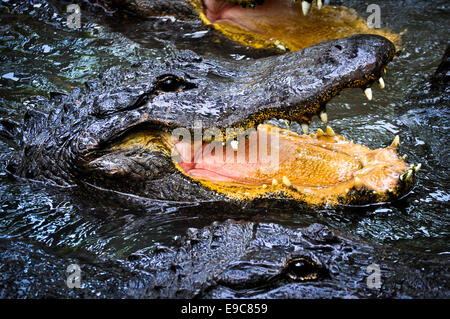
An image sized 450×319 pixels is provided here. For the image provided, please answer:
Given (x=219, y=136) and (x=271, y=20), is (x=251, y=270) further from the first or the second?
(x=271, y=20)

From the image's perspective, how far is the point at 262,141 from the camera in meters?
3.73

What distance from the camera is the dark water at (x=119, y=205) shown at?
115 inches

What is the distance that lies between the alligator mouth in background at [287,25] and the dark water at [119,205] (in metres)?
0.27

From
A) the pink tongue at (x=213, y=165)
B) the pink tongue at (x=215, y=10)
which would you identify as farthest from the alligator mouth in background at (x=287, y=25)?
the pink tongue at (x=213, y=165)

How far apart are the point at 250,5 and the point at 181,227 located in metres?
3.74

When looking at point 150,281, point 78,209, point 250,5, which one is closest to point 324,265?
point 150,281

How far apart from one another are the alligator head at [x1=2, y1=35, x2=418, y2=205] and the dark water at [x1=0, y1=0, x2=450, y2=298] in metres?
0.19

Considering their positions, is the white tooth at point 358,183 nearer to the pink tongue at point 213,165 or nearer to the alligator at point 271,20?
the pink tongue at point 213,165

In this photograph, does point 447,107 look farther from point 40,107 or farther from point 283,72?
point 40,107

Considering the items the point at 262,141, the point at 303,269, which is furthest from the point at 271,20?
the point at 303,269

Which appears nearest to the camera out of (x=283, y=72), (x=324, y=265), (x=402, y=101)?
(x=324, y=265)

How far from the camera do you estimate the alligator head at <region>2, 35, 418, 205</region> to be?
3.07 m

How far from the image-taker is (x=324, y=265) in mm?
2398

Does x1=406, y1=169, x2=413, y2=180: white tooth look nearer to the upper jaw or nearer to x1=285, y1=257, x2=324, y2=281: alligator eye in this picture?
the upper jaw
